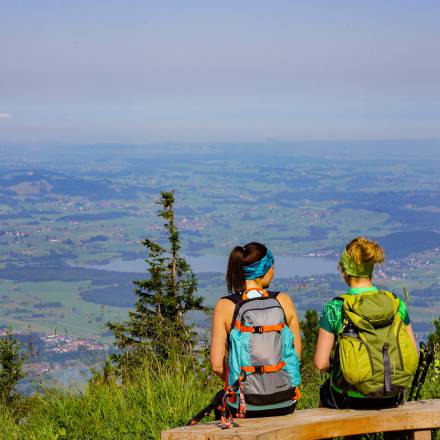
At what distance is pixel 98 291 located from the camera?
19212 cm

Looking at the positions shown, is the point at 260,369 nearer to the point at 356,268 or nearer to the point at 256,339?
the point at 256,339

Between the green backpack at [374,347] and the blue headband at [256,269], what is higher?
the blue headband at [256,269]

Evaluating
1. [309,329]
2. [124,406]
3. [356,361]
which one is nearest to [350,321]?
[356,361]

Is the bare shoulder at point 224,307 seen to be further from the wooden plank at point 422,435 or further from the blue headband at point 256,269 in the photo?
the wooden plank at point 422,435

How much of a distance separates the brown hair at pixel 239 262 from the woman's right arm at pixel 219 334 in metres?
0.12

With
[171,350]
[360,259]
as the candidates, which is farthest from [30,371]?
[360,259]

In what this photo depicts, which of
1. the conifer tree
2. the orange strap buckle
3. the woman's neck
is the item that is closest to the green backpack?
the orange strap buckle

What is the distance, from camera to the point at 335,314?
13.9 feet

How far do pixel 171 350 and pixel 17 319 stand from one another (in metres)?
157

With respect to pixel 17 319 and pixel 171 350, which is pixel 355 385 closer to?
pixel 171 350

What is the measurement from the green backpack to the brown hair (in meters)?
0.57

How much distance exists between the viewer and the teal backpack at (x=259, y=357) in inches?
162

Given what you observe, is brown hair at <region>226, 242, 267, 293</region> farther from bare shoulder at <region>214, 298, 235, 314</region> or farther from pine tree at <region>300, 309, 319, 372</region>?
pine tree at <region>300, 309, 319, 372</region>

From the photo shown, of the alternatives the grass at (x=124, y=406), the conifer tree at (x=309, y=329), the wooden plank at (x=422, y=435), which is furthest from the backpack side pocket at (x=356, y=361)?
the conifer tree at (x=309, y=329)
